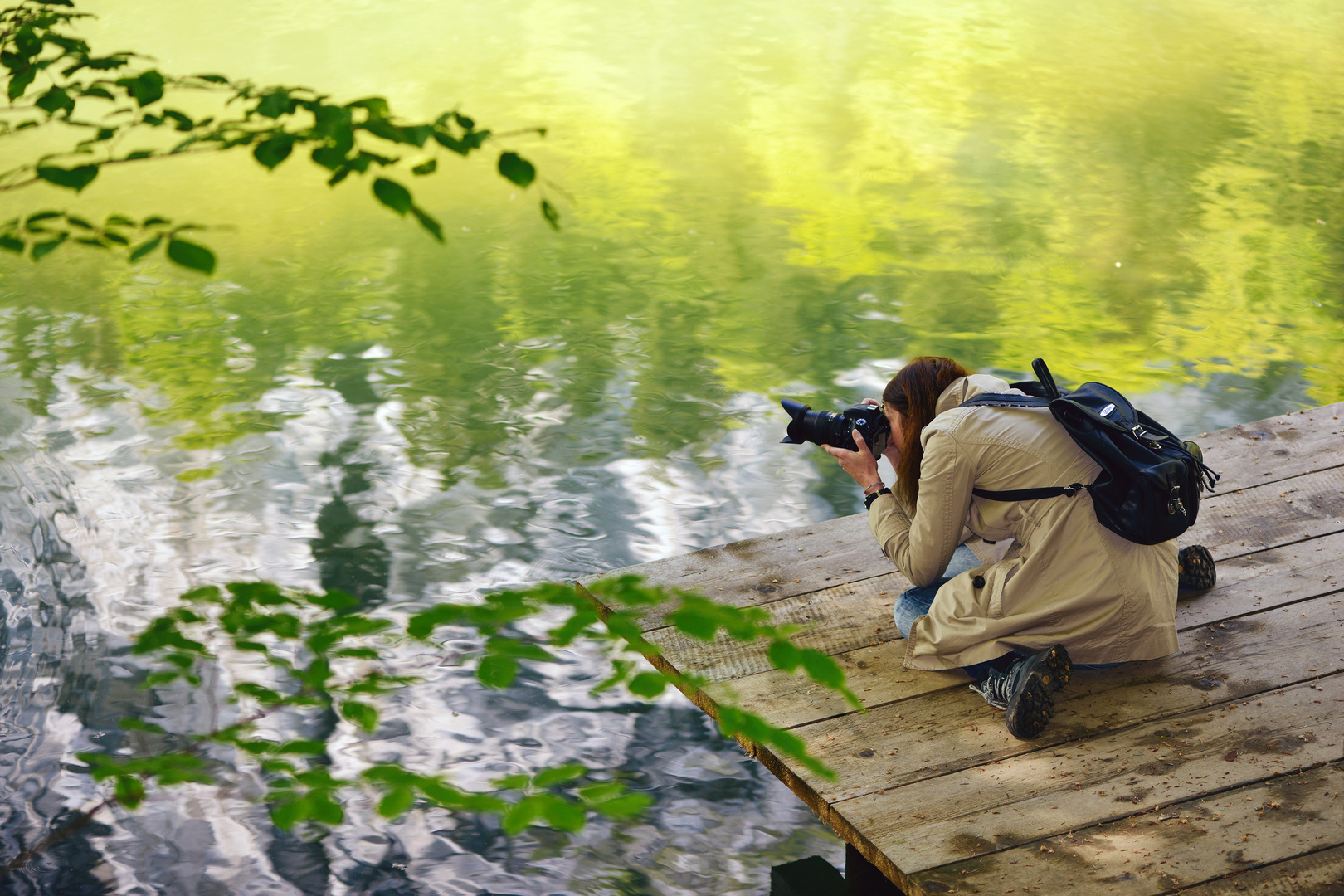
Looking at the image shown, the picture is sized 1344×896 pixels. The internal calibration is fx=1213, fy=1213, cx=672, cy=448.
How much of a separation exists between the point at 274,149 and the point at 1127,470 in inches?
63.8

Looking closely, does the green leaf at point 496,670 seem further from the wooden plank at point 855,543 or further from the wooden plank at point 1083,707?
the wooden plank at point 855,543

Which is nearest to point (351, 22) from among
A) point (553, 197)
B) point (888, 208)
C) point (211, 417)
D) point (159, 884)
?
point (553, 197)

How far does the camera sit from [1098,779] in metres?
2.29

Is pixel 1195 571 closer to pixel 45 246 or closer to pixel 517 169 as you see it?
pixel 517 169

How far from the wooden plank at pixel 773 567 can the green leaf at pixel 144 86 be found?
156 centimetres

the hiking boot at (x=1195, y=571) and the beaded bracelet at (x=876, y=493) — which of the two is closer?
the beaded bracelet at (x=876, y=493)

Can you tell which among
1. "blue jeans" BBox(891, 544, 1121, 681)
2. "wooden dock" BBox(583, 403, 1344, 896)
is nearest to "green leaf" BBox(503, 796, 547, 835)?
"wooden dock" BBox(583, 403, 1344, 896)

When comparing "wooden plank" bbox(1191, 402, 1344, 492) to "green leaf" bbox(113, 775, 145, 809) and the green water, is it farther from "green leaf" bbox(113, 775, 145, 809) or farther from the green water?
"green leaf" bbox(113, 775, 145, 809)

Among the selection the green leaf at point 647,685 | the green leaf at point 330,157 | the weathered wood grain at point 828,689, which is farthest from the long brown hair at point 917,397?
the green leaf at point 330,157

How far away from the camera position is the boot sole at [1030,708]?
2354 mm

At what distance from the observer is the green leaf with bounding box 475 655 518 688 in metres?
1.47

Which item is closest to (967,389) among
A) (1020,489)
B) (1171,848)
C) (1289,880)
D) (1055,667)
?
(1020,489)

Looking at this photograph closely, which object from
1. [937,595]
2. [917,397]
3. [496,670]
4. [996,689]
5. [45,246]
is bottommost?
[996,689]

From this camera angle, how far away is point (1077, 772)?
231 centimetres
